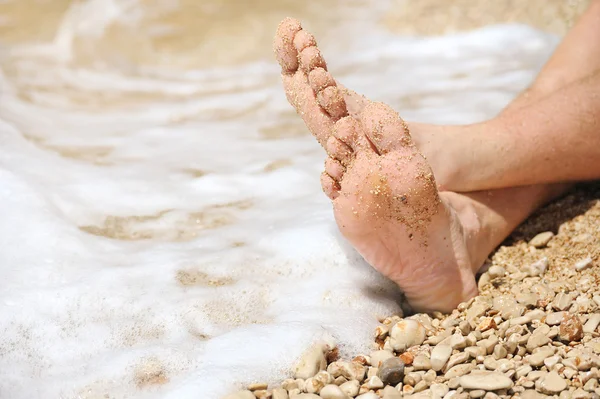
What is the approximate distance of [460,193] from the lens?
1638 millimetres

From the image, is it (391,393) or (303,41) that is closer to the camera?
(391,393)

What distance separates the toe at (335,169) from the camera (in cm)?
140

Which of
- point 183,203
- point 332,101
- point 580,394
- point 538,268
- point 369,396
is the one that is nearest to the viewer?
point 580,394

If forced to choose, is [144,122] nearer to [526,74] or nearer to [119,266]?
[119,266]

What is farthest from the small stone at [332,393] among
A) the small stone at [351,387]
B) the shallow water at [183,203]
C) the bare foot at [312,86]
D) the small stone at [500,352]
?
the bare foot at [312,86]

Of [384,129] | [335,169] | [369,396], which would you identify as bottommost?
[369,396]

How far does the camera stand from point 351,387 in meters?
1.25

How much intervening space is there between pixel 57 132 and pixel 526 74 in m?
1.83

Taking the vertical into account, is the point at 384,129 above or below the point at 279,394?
above

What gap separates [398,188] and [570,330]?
0.41m

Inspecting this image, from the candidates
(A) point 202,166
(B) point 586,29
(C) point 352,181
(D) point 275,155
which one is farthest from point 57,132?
(B) point 586,29

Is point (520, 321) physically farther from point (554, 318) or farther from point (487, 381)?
point (487, 381)

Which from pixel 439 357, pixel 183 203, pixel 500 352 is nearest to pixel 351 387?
pixel 439 357

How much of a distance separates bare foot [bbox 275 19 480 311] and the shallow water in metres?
0.14
